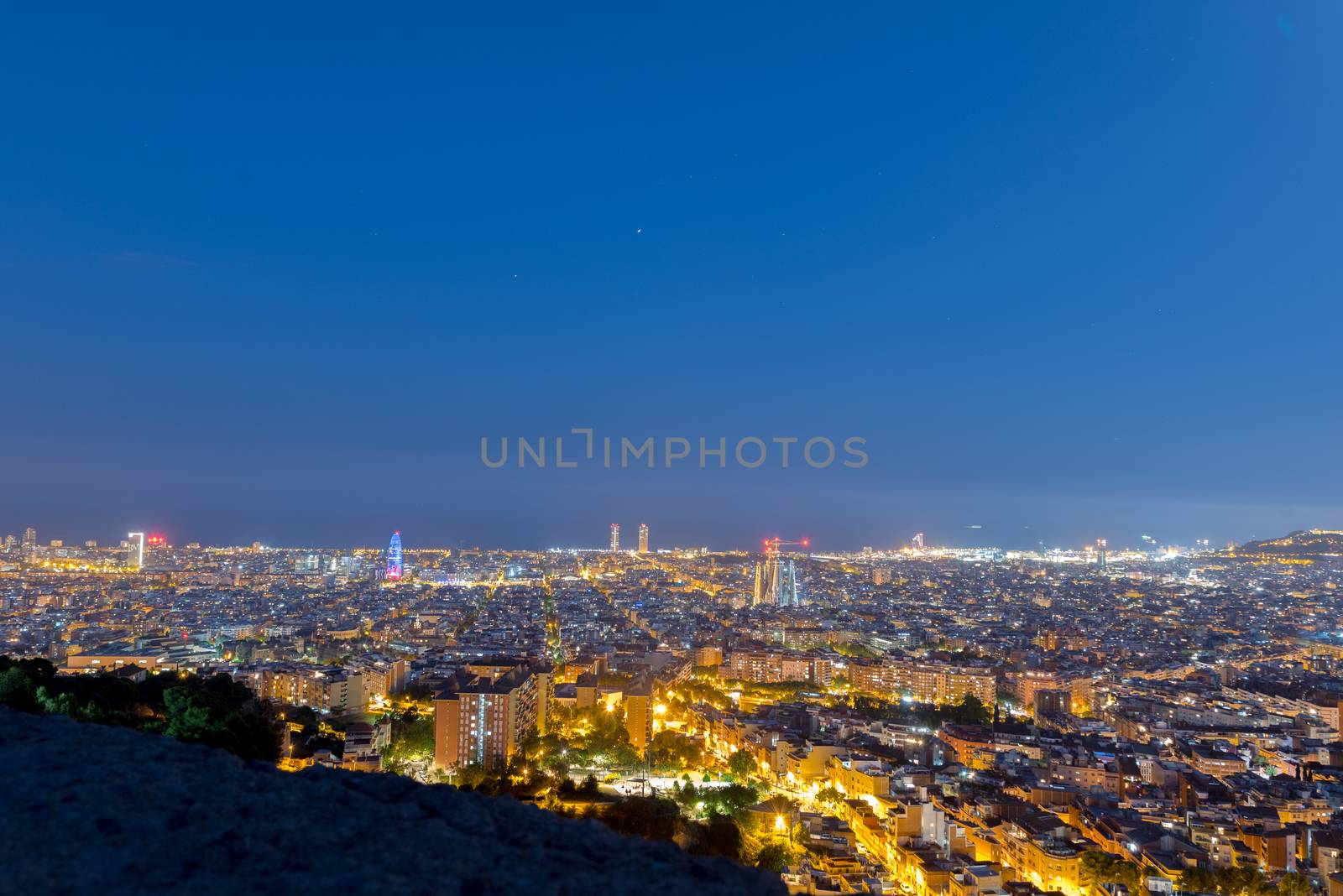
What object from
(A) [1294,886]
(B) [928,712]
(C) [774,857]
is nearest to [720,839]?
(C) [774,857]

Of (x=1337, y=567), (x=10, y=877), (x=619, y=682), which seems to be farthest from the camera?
(x=1337, y=567)

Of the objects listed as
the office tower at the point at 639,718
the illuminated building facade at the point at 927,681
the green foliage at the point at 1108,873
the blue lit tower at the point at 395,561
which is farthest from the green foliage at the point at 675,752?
the blue lit tower at the point at 395,561

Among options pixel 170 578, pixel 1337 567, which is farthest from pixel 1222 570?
pixel 170 578

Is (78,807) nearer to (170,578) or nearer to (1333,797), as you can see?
(1333,797)

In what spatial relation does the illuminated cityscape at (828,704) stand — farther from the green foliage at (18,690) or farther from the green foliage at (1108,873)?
the green foliage at (18,690)

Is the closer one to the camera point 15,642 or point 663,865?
point 663,865

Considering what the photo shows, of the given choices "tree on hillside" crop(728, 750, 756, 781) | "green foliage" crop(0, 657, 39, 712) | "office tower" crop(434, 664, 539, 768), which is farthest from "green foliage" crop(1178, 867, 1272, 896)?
"green foliage" crop(0, 657, 39, 712)
